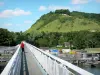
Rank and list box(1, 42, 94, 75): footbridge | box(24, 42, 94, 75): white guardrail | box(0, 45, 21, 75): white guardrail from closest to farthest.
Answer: box(24, 42, 94, 75): white guardrail → box(0, 45, 21, 75): white guardrail → box(1, 42, 94, 75): footbridge

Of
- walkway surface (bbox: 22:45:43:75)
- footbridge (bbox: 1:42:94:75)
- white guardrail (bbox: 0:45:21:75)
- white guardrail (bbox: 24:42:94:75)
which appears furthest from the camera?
walkway surface (bbox: 22:45:43:75)

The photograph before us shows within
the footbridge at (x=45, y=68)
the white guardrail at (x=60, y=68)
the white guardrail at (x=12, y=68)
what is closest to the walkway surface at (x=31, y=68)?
the footbridge at (x=45, y=68)

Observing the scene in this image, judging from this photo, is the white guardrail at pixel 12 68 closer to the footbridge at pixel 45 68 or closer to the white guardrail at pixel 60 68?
the footbridge at pixel 45 68

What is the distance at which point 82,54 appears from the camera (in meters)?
180

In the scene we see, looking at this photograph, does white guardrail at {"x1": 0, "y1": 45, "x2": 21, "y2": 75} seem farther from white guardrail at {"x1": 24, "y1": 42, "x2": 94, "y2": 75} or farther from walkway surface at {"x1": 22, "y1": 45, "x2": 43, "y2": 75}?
walkway surface at {"x1": 22, "y1": 45, "x2": 43, "y2": 75}

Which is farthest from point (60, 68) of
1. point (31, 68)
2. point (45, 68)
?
point (31, 68)

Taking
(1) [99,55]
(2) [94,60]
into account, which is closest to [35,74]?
(2) [94,60]

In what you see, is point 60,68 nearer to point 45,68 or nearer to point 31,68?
point 45,68

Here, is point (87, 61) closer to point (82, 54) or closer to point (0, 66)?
point (82, 54)

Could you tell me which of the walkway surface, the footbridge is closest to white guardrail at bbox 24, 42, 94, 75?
the footbridge

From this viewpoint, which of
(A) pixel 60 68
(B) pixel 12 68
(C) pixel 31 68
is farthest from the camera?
(C) pixel 31 68

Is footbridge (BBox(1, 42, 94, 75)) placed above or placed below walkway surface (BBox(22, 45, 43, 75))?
above

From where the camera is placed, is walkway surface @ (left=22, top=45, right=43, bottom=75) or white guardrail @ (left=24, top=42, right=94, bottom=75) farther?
walkway surface @ (left=22, top=45, right=43, bottom=75)

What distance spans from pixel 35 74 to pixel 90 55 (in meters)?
172
